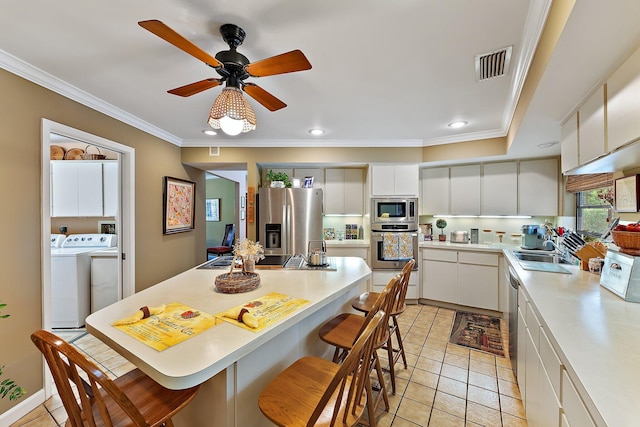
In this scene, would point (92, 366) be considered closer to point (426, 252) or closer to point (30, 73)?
point (30, 73)

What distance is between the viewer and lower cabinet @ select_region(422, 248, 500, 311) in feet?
11.2

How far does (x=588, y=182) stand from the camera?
8.75 ft

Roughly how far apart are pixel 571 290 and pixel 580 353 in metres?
0.92

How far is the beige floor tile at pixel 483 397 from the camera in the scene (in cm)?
187

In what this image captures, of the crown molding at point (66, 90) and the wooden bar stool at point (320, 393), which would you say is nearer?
the wooden bar stool at point (320, 393)

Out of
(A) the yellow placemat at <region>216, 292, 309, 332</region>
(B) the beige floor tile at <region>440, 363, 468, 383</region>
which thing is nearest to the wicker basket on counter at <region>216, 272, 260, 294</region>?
(A) the yellow placemat at <region>216, 292, 309, 332</region>

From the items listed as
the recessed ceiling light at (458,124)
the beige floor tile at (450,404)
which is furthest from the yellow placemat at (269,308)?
the recessed ceiling light at (458,124)

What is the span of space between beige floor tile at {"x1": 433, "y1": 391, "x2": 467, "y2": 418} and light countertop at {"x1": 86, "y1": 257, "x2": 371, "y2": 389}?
1045 millimetres

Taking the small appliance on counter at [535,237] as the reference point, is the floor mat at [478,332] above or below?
below

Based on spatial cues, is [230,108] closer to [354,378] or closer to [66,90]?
[354,378]

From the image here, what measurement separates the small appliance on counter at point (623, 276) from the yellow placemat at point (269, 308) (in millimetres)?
1737

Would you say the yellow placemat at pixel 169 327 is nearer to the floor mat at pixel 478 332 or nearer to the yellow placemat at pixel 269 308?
the yellow placemat at pixel 269 308

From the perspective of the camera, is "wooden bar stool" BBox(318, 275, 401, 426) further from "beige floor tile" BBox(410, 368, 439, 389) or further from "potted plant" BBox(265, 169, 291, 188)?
"potted plant" BBox(265, 169, 291, 188)

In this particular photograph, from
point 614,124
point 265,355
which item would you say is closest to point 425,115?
point 614,124
